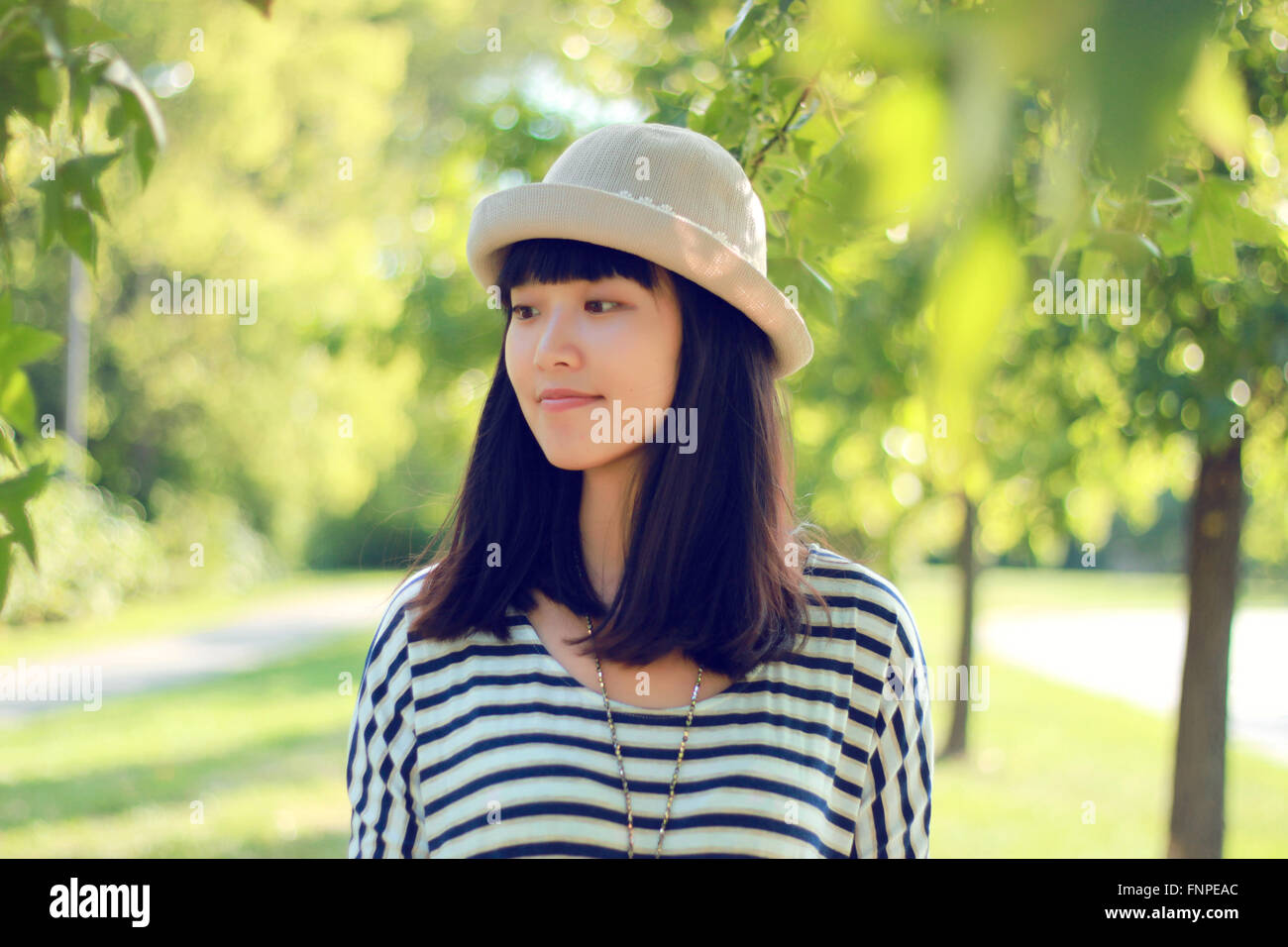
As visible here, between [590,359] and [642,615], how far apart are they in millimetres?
384

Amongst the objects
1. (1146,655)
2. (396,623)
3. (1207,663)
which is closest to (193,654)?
(1207,663)

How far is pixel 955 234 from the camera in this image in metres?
0.37

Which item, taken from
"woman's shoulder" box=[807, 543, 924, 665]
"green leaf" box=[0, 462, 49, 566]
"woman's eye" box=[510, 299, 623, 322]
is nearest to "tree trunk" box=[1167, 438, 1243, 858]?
"woman's shoulder" box=[807, 543, 924, 665]

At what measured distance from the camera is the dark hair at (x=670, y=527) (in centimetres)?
162

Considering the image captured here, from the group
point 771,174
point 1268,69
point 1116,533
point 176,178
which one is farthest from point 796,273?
point 1116,533

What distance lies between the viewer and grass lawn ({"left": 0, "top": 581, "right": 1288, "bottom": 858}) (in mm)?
6703

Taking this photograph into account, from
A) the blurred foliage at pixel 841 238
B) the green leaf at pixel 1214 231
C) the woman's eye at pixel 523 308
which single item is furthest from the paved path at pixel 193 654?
the green leaf at pixel 1214 231

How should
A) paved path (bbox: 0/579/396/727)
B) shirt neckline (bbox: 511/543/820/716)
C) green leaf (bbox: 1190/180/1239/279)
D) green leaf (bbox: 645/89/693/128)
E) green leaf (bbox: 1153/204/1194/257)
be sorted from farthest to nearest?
paved path (bbox: 0/579/396/727) < green leaf (bbox: 645/89/693/128) < shirt neckline (bbox: 511/543/820/716) < green leaf (bbox: 1153/204/1194/257) < green leaf (bbox: 1190/180/1239/279)

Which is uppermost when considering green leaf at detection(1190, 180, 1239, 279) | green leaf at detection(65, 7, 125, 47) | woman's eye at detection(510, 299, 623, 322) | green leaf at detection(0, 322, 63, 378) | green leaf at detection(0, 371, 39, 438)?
green leaf at detection(65, 7, 125, 47)

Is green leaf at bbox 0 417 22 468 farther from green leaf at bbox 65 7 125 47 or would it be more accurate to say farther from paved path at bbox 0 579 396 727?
paved path at bbox 0 579 396 727

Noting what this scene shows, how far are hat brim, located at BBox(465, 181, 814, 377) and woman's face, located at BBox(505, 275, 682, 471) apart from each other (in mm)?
72

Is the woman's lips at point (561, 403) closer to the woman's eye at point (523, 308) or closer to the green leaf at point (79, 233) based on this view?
the woman's eye at point (523, 308)

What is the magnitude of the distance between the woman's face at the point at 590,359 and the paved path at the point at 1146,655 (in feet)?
25.0
